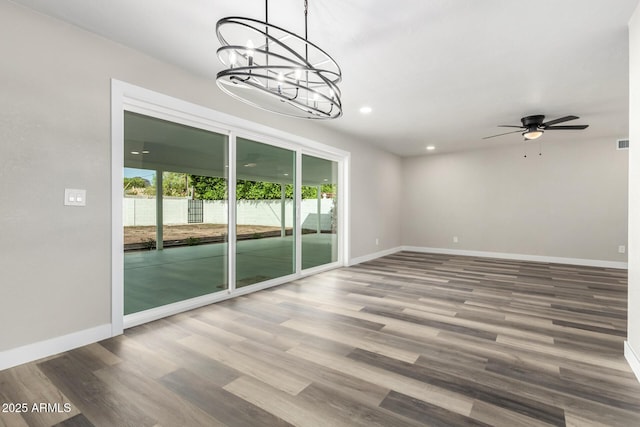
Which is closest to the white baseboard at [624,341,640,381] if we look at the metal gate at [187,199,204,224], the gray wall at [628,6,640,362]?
the gray wall at [628,6,640,362]

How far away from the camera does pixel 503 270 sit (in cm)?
566

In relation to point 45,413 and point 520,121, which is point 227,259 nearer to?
point 45,413

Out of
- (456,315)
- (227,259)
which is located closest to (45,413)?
(227,259)

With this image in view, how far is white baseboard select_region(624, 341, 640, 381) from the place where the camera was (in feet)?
6.64

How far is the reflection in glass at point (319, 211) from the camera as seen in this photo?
5211 millimetres

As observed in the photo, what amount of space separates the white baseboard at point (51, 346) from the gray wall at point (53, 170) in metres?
0.05

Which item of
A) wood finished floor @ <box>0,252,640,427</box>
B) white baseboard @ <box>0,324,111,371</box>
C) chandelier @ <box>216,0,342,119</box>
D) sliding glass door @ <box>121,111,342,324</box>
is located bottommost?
wood finished floor @ <box>0,252,640,427</box>

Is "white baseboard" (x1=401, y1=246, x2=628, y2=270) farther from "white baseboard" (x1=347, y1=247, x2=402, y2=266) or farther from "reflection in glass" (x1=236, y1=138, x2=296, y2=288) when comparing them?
"reflection in glass" (x1=236, y1=138, x2=296, y2=288)

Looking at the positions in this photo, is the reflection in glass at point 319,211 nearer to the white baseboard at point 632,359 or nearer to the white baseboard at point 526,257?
the white baseboard at point 526,257

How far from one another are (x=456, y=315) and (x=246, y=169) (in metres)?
3.07

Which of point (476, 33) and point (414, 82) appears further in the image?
point (414, 82)

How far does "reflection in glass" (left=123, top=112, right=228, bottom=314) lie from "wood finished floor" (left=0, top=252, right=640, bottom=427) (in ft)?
1.22

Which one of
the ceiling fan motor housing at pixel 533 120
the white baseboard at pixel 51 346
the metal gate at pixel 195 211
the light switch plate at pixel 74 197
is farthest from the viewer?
the ceiling fan motor housing at pixel 533 120

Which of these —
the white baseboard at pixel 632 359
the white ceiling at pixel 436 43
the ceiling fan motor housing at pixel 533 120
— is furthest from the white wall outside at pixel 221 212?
the white baseboard at pixel 632 359
